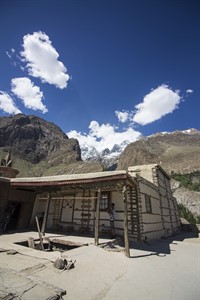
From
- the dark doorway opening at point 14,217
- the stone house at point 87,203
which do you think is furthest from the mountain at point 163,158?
the dark doorway opening at point 14,217

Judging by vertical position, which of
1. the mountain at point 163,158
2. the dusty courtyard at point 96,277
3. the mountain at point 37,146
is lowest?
the dusty courtyard at point 96,277

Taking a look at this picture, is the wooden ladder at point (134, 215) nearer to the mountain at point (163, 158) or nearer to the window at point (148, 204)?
the window at point (148, 204)

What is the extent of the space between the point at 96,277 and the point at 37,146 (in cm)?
13615

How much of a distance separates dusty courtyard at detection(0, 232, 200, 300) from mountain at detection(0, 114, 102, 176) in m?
96.6

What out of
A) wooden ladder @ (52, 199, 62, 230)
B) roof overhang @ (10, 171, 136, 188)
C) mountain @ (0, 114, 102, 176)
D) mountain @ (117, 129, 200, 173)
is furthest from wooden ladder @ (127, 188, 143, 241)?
mountain @ (0, 114, 102, 176)

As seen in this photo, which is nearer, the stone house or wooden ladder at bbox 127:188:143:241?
the stone house

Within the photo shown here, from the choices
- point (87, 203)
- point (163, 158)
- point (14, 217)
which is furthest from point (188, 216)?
point (163, 158)

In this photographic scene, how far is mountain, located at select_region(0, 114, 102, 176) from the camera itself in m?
115

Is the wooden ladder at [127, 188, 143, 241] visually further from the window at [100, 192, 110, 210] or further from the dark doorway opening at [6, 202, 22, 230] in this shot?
the dark doorway opening at [6, 202, 22, 230]

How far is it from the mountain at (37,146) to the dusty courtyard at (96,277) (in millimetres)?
96611

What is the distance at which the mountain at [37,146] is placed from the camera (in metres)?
115

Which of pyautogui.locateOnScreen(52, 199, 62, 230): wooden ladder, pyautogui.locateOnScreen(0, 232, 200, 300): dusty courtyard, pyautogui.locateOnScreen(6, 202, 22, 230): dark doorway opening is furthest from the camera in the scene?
pyautogui.locateOnScreen(6, 202, 22, 230): dark doorway opening

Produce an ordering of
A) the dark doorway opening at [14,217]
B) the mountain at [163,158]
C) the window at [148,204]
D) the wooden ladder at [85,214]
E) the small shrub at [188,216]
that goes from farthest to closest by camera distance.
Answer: the mountain at [163,158], the small shrub at [188,216], the dark doorway opening at [14,217], the window at [148,204], the wooden ladder at [85,214]

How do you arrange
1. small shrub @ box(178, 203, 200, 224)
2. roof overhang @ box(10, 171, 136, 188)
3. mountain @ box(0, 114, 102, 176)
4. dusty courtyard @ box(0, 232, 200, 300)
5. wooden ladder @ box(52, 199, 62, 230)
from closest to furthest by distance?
dusty courtyard @ box(0, 232, 200, 300) → roof overhang @ box(10, 171, 136, 188) → wooden ladder @ box(52, 199, 62, 230) → small shrub @ box(178, 203, 200, 224) → mountain @ box(0, 114, 102, 176)
